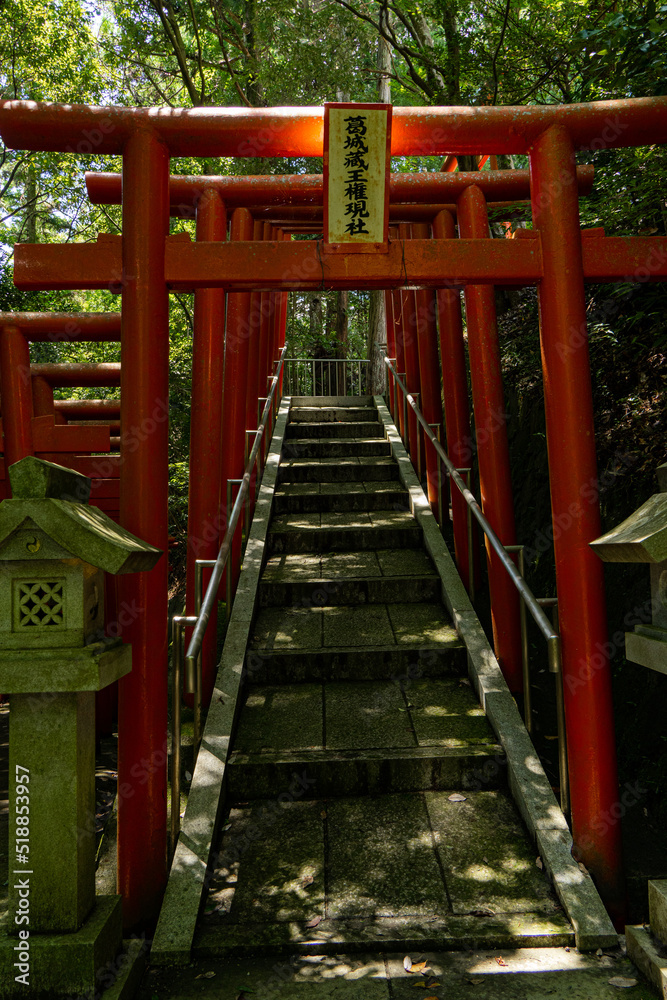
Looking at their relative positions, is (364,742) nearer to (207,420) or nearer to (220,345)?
(207,420)

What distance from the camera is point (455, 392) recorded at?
20.1ft

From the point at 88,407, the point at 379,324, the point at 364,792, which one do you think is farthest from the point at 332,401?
the point at 364,792

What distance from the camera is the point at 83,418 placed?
7.63 m

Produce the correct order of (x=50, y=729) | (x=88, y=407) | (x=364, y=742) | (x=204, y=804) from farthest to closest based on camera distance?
(x=88, y=407)
(x=364, y=742)
(x=204, y=804)
(x=50, y=729)

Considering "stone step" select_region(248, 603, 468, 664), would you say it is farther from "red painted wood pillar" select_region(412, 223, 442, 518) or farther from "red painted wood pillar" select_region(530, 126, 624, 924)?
"red painted wood pillar" select_region(412, 223, 442, 518)

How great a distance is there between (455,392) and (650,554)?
3.90m

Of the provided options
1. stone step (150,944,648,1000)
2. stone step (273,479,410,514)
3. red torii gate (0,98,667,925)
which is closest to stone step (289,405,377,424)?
stone step (273,479,410,514)

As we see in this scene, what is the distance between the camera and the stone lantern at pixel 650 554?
2.41 m

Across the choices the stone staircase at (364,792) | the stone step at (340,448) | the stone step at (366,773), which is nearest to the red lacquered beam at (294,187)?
the stone staircase at (364,792)

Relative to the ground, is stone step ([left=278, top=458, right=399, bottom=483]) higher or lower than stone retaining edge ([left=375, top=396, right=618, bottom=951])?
higher

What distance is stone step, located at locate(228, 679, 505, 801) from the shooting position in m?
3.76

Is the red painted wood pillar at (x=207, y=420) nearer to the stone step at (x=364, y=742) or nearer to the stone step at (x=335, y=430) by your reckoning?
the stone step at (x=364, y=742)

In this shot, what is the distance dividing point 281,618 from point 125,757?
83.6 inches

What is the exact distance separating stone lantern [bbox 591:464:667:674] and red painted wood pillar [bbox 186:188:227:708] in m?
3.07
